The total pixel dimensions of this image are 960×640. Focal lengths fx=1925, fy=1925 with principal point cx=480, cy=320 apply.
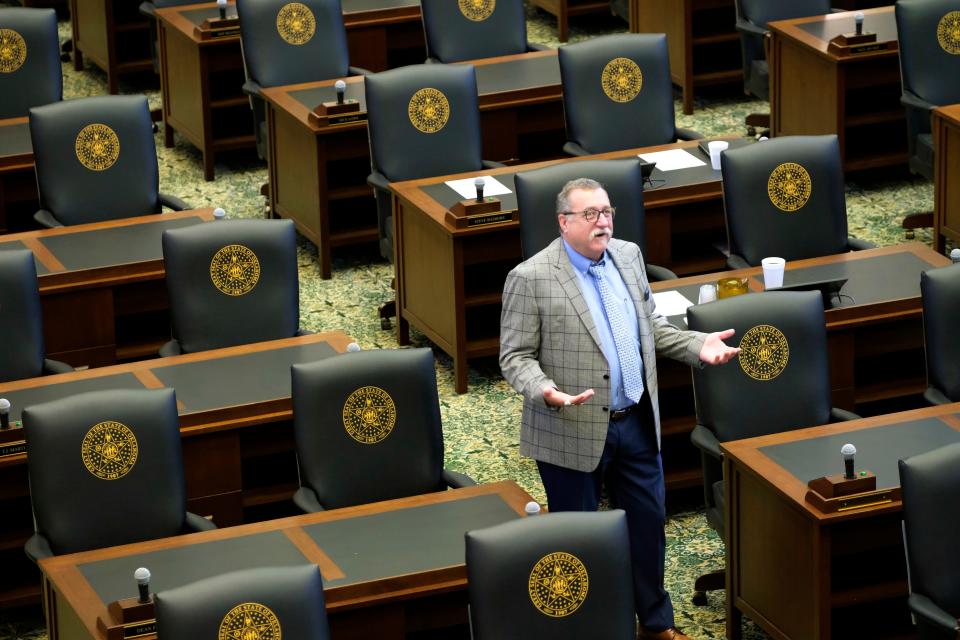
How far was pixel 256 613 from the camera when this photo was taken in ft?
14.0

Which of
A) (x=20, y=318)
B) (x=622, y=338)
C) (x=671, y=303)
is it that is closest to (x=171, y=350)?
(x=20, y=318)

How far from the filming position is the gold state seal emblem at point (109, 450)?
16.8 ft

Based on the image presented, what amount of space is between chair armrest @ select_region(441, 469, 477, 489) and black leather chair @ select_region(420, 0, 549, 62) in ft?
11.6

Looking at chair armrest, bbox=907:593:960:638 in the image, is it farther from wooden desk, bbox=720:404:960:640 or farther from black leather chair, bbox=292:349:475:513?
black leather chair, bbox=292:349:475:513

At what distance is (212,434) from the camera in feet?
18.5

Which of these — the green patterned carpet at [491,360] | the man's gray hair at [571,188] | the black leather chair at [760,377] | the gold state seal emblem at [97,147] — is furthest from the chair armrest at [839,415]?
the gold state seal emblem at [97,147]

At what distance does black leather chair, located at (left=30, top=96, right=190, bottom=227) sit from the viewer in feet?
23.7

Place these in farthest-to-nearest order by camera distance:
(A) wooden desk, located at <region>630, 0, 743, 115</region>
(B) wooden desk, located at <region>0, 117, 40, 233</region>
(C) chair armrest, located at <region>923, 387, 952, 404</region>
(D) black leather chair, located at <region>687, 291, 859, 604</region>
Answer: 1. (A) wooden desk, located at <region>630, 0, 743, 115</region>
2. (B) wooden desk, located at <region>0, 117, 40, 233</region>
3. (C) chair armrest, located at <region>923, 387, 952, 404</region>
4. (D) black leather chair, located at <region>687, 291, 859, 604</region>

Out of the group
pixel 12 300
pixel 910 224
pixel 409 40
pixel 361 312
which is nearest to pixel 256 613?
pixel 12 300

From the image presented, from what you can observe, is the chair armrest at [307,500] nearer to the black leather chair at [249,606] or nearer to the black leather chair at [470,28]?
the black leather chair at [249,606]

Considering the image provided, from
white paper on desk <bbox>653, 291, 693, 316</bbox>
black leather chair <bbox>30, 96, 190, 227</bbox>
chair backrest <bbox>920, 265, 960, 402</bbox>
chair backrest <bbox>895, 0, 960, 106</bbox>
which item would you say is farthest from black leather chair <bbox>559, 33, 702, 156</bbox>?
chair backrest <bbox>920, 265, 960, 402</bbox>

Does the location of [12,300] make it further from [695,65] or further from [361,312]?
[695,65]

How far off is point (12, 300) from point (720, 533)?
2.34 m

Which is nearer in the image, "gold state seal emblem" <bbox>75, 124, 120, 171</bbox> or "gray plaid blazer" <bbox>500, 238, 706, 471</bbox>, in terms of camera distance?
"gray plaid blazer" <bbox>500, 238, 706, 471</bbox>
